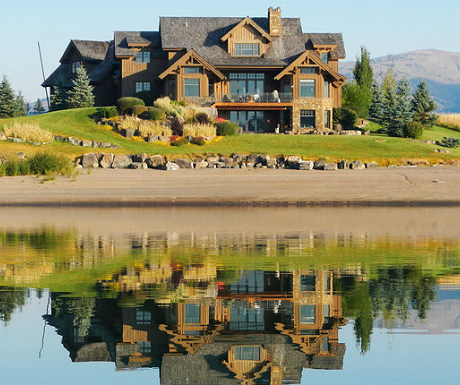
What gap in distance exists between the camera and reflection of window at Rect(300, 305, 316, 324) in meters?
13.8

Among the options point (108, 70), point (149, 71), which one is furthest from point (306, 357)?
point (108, 70)

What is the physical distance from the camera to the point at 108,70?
7625 centimetres

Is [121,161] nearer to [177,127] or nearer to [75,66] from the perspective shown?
[177,127]

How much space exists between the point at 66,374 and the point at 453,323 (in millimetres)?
6058

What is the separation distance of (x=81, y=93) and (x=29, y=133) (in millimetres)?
19026

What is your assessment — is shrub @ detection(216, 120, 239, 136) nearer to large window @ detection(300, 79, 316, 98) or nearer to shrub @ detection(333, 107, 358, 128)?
large window @ detection(300, 79, 316, 98)

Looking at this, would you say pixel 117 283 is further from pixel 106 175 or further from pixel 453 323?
pixel 106 175

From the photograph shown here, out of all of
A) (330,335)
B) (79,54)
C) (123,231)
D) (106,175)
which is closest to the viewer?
(330,335)

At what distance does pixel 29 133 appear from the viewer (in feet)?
183

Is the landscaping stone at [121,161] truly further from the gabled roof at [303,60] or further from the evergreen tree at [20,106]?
the evergreen tree at [20,106]

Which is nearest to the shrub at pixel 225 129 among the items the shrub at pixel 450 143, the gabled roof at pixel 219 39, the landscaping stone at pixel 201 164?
the landscaping stone at pixel 201 164

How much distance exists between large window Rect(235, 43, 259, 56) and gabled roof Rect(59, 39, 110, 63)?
15.6 metres

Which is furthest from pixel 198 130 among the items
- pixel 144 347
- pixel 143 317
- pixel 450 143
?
pixel 144 347

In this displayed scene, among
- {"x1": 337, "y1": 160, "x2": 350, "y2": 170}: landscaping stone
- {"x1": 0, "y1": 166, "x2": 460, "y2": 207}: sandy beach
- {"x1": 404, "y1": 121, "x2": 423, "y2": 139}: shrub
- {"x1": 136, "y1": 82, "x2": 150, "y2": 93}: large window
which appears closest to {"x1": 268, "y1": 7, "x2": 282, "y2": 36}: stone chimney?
{"x1": 136, "y1": 82, "x2": 150, "y2": 93}: large window
